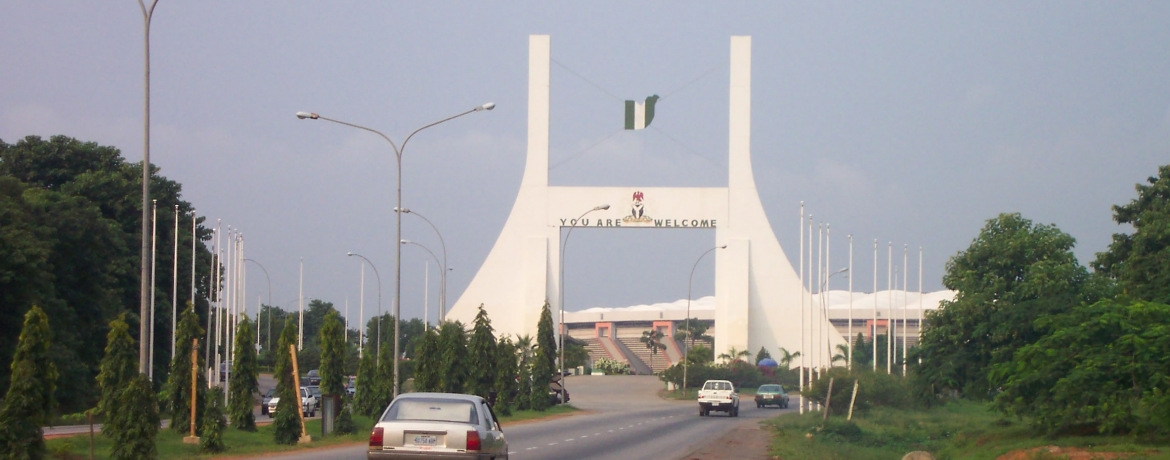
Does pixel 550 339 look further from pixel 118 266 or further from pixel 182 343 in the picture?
pixel 182 343

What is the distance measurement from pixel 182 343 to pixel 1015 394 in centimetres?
1573

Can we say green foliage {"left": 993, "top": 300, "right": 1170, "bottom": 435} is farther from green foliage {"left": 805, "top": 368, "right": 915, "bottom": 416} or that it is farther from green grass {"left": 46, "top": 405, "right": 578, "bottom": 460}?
green grass {"left": 46, "top": 405, "right": 578, "bottom": 460}

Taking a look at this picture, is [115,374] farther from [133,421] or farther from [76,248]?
[76,248]

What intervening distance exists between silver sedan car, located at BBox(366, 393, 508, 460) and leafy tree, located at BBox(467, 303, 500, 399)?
25.2 meters

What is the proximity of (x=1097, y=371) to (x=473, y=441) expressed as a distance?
1183cm

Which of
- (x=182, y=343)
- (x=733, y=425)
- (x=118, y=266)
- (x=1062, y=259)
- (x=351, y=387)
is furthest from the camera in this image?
(x=351, y=387)

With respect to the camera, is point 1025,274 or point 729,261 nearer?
point 1025,274

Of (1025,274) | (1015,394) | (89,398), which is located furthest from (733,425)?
(89,398)

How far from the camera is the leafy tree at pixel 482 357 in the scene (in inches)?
1501

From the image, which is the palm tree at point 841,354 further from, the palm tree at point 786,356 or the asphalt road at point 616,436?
the asphalt road at point 616,436

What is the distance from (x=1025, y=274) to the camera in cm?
2661

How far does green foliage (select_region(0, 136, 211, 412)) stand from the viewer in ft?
99.1

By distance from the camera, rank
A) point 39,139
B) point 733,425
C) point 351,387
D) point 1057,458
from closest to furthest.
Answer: point 1057,458
point 733,425
point 39,139
point 351,387

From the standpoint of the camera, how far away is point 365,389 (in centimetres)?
3231
